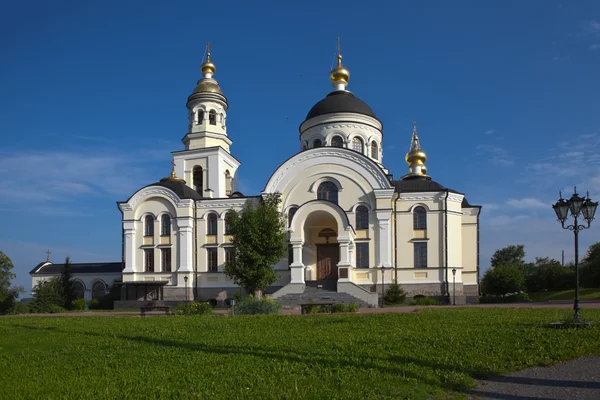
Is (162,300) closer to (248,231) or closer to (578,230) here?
(248,231)

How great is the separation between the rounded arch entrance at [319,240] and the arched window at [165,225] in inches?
355

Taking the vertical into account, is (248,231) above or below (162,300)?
above

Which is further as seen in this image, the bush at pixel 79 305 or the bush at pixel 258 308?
the bush at pixel 79 305

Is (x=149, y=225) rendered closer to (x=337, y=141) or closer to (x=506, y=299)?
(x=337, y=141)

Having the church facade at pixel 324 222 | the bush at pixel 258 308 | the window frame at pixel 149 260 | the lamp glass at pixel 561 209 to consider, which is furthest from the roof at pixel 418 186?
the lamp glass at pixel 561 209

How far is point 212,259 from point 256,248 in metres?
8.23

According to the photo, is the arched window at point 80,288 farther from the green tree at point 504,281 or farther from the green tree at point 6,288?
the green tree at point 504,281

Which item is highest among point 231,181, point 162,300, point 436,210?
point 231,181

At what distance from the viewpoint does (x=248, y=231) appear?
2584 centimetres

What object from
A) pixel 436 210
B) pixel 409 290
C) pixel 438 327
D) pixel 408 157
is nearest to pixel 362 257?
pixel 409 290

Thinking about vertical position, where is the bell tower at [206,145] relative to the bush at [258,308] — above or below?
above

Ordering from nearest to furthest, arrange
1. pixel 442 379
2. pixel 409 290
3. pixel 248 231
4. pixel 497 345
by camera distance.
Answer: pixel 442 379, pixel 497 345, pixel 248 231, pixel 409 290

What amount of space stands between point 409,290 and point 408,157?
38.6ft

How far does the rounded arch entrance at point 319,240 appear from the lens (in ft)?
93.2
